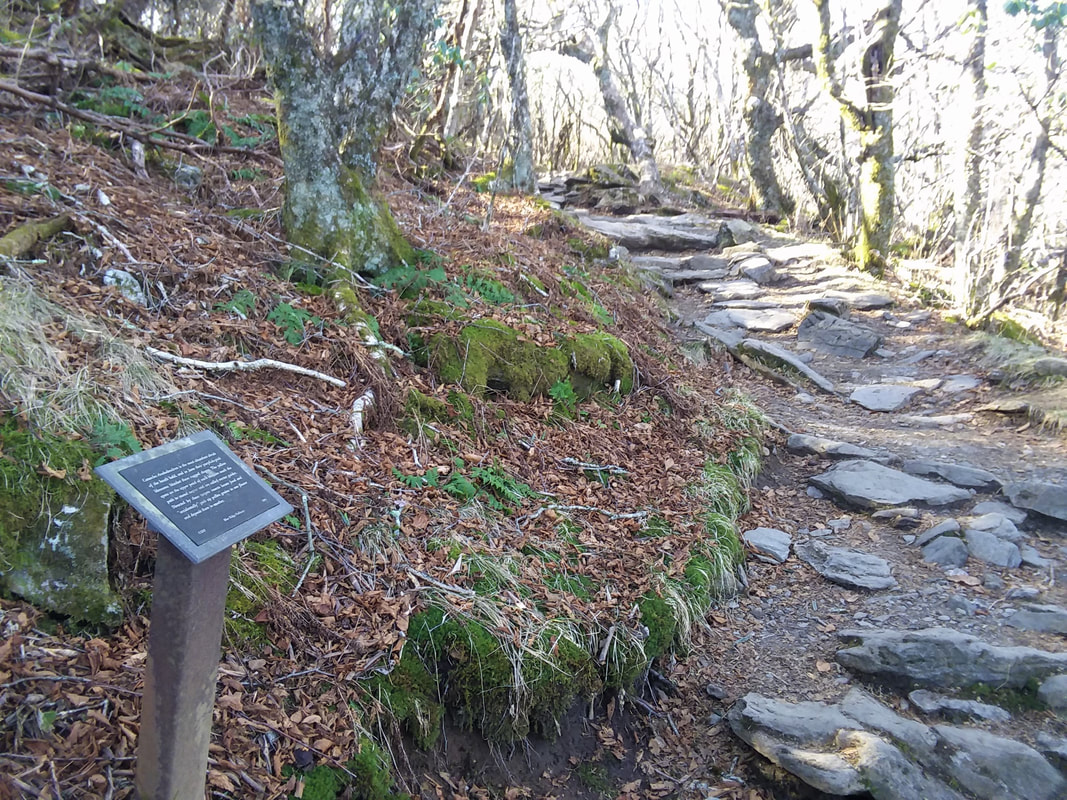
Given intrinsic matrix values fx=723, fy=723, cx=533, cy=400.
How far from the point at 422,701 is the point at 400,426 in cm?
201

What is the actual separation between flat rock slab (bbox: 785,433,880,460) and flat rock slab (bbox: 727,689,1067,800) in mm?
3427

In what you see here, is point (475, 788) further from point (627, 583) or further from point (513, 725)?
point (627, 583)

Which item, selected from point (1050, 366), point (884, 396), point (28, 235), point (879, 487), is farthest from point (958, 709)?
point (28, 235)

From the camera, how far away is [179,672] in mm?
2152

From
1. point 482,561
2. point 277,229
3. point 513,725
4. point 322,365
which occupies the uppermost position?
point 277,229

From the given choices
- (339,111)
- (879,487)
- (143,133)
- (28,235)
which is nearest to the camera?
(28,235)

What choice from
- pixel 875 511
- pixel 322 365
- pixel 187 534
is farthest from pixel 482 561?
pixel 875 511

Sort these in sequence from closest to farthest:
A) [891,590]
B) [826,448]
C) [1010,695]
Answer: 1. [1010,695]
2. [891,590]
3. [826,448]

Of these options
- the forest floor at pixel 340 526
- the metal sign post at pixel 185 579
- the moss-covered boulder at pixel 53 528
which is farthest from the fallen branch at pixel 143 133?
the metal sign post at pixel 185 579

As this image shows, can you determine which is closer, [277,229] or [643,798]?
[643,798]

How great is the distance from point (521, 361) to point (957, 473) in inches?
166

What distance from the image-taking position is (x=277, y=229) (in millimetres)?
6043

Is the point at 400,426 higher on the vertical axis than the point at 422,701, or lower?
higher

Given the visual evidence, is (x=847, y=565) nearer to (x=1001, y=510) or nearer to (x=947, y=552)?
(x=947, y=552)
